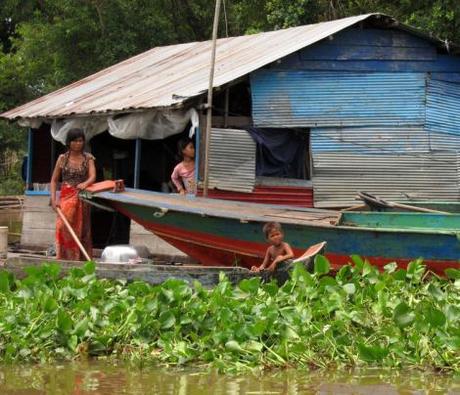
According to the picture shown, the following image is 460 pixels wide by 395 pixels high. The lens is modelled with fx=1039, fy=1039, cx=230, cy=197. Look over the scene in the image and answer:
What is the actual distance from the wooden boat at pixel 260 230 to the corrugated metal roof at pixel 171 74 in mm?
1319

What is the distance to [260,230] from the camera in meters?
9.92

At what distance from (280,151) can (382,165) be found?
1.35 m

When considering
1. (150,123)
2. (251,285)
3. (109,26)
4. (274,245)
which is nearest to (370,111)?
(150,123)

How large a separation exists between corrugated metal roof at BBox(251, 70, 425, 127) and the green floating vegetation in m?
4.45

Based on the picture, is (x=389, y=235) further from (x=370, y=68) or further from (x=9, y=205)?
(x=9, y=205)

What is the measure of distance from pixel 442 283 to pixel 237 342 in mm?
2748

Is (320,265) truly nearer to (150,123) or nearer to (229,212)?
(229,212)

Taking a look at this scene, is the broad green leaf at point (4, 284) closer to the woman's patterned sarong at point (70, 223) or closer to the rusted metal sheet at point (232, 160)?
the woman's patterned sarong at point (70, 223)

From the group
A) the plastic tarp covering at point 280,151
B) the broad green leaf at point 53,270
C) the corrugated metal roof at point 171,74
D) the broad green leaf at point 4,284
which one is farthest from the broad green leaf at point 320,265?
the plastic tarp covering at point 280,151

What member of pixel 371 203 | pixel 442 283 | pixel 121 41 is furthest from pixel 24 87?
pixel 442 283

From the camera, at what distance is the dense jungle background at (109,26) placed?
18.7 m

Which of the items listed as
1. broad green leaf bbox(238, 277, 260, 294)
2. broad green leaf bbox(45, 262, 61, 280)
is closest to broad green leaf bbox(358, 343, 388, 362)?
broad green leaf bbox(238, 277, 260, 294)

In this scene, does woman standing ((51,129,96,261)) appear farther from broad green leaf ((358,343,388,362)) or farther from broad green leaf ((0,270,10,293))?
broad green leaf ((358,343,388,362))

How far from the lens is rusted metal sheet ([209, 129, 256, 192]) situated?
11883mm
